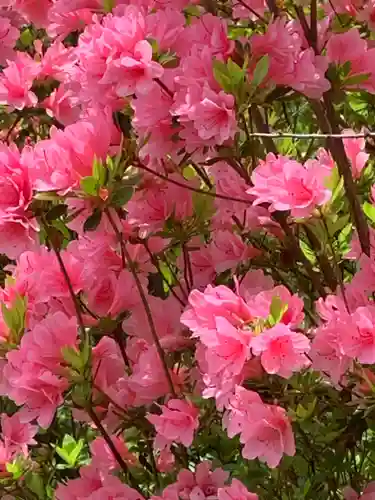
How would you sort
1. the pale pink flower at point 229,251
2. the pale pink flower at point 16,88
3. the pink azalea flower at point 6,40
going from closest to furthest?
the pale pink flower at point 229,251 < the pale pink flower at point 16,88 < the pink azalea flower at point 6,40

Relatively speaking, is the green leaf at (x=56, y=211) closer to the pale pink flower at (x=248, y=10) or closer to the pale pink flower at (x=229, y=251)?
the pale pink flower at (x=229, y=251)

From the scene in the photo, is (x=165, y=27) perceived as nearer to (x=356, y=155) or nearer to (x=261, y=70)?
(x=261, y=70)

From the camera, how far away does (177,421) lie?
1397 millimetres

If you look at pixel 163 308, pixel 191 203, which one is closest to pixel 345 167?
pixel 191 203

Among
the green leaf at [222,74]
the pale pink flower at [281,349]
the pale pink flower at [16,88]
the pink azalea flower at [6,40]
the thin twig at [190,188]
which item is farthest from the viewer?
the pink azalea flower at [6,40]

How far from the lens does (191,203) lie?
5.07 feet

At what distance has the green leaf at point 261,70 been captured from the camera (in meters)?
1.31

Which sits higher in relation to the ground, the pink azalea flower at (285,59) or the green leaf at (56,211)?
the pink azalea flower at (285,59)

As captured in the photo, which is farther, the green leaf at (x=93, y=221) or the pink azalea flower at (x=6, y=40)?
the pink azalea flower at (x=6, y=40)

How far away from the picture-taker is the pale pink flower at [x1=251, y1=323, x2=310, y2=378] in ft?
3.90

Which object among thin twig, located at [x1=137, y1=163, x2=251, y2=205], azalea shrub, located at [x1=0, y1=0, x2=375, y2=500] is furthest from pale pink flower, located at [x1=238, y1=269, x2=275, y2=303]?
thin twig, located at [x1=137, y1=163, x2=251, y2=205]

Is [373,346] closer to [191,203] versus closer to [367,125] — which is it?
[191,203]

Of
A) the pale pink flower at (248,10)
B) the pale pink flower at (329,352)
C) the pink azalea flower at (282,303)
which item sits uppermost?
the pale pink flower at (248,10)

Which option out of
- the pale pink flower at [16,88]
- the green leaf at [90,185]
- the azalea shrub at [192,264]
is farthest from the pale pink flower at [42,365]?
the pale pink flower at [16,88]
